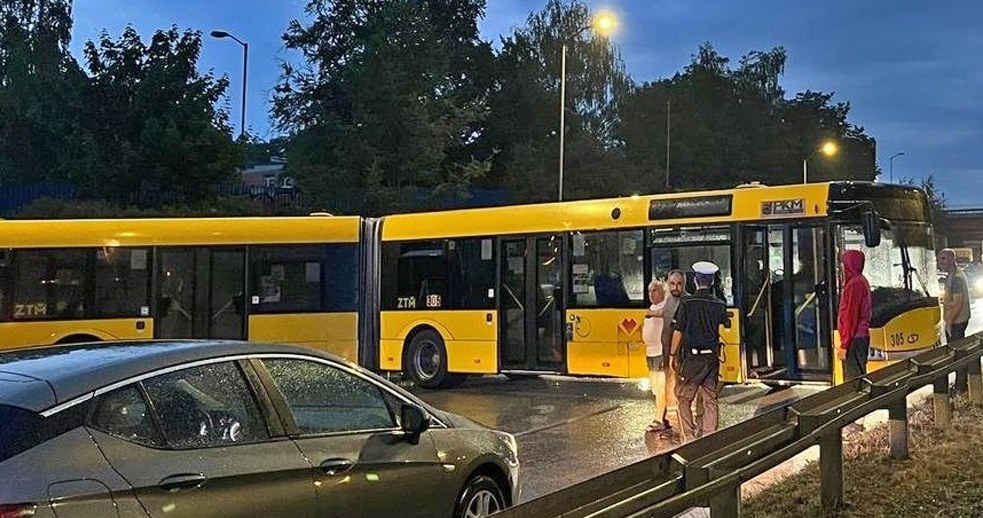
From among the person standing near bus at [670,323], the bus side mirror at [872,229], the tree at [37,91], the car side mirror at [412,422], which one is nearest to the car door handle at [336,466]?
the car side mirror at [412,422]

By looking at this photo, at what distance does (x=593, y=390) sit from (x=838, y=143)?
2536 inches

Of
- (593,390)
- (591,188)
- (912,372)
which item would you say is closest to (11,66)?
(591,188)

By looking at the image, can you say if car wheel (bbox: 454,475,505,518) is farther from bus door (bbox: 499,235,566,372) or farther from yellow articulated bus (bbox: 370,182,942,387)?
bus door (bbox: 499,235,566,372)

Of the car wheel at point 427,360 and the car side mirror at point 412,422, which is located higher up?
the car side mirror at point 412,422

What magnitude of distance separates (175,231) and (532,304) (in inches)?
231

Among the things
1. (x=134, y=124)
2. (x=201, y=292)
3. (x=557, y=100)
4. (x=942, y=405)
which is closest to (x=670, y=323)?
(x=942, y=405)

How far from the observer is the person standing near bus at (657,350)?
34.5 ft

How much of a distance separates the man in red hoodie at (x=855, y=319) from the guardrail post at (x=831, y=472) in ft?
13.1

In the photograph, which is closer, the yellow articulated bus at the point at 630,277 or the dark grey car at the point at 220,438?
the dark grey car at the point at 220,438

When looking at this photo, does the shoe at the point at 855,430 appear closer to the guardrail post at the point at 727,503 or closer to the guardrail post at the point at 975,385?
the guardrail post at the point at 975,385

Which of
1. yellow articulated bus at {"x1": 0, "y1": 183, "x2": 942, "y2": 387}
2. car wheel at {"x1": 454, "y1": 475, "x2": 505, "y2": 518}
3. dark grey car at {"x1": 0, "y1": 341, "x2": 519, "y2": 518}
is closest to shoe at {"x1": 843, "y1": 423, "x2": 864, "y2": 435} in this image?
yellow articulated bus at {"x1": 0, "y1": 183, "x2": 942, "y2": 387}

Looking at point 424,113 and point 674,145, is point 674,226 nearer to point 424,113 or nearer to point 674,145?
point 424,113

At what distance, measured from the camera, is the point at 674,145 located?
6231 centimetres

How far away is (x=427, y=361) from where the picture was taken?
635 inches
